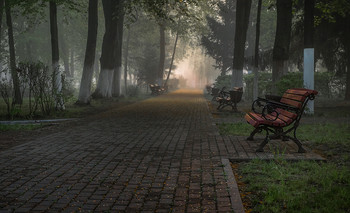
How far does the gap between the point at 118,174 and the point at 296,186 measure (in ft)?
7.81

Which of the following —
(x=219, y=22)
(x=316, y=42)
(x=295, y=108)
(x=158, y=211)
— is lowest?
(x=158, y=211)

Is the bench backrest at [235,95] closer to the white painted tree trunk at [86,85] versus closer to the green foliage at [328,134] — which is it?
the green foliage at [328,134]

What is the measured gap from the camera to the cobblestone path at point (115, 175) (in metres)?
3.76

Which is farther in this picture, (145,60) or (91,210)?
(145,60)

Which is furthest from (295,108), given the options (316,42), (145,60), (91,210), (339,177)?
(145,60)

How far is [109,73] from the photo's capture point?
72.2 ft

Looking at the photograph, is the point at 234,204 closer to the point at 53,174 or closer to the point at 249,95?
the point at 53,174

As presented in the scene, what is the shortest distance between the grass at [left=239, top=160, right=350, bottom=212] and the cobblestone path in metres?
0.39

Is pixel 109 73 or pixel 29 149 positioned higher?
pixel 109 73

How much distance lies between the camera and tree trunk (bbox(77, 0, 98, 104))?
18.4 metres

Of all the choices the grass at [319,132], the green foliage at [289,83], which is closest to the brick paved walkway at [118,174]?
the grass at [319,132]

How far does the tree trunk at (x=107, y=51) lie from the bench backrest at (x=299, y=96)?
15544 millimetres

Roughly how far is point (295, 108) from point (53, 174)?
4.18m

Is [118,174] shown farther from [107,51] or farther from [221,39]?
[221,39]
